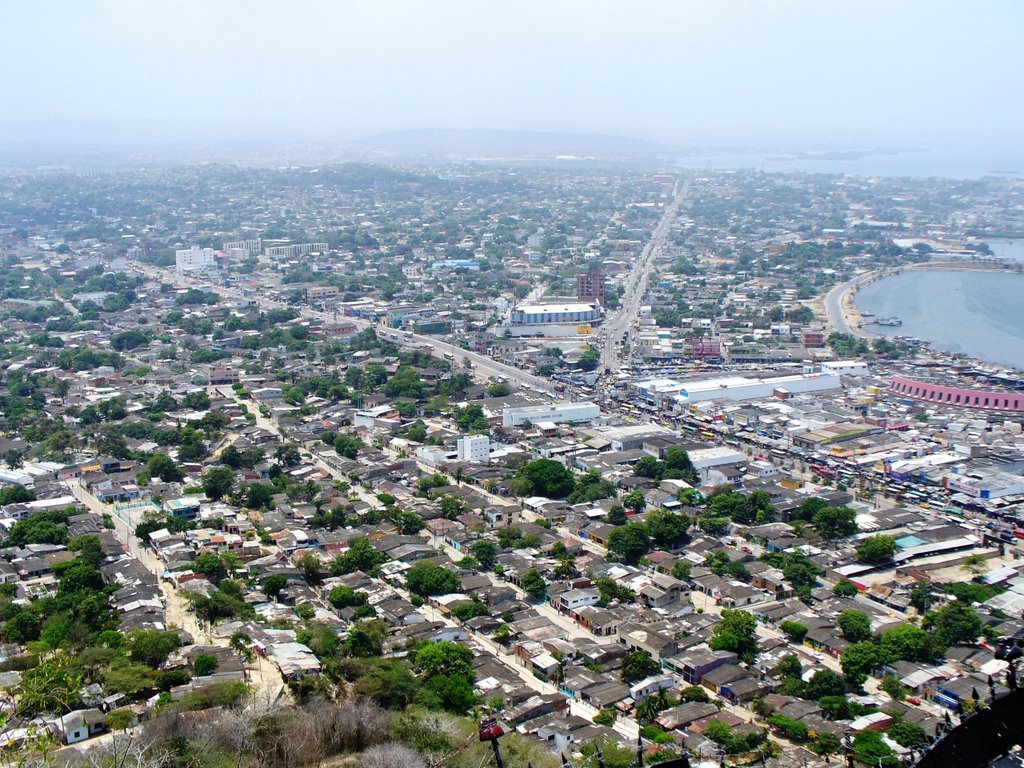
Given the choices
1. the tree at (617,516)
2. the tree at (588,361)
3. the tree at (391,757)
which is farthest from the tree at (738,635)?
the tree at (588,361)

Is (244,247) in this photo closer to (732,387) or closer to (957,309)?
(732,387)

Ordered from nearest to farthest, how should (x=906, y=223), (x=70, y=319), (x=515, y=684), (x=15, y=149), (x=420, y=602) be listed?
(x=515, y=684), (x=420, y=602), (x=70, y=319), (x=906, y=223), (x=15, y=149)

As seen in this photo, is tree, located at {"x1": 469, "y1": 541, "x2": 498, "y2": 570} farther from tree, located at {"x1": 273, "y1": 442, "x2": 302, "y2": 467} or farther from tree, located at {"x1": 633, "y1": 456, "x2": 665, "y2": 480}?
tree, located at {"x1": 273, "y1": 442, "x2": 302, "y2": 467}

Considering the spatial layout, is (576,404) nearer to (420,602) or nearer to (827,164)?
(420,602)

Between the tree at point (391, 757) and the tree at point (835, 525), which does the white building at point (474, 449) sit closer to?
the tree at point (835, 525)

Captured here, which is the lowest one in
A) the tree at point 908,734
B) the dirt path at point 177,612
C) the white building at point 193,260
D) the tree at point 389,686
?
the dirt path at point 177,612

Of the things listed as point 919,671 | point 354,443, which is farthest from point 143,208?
point 919,671
